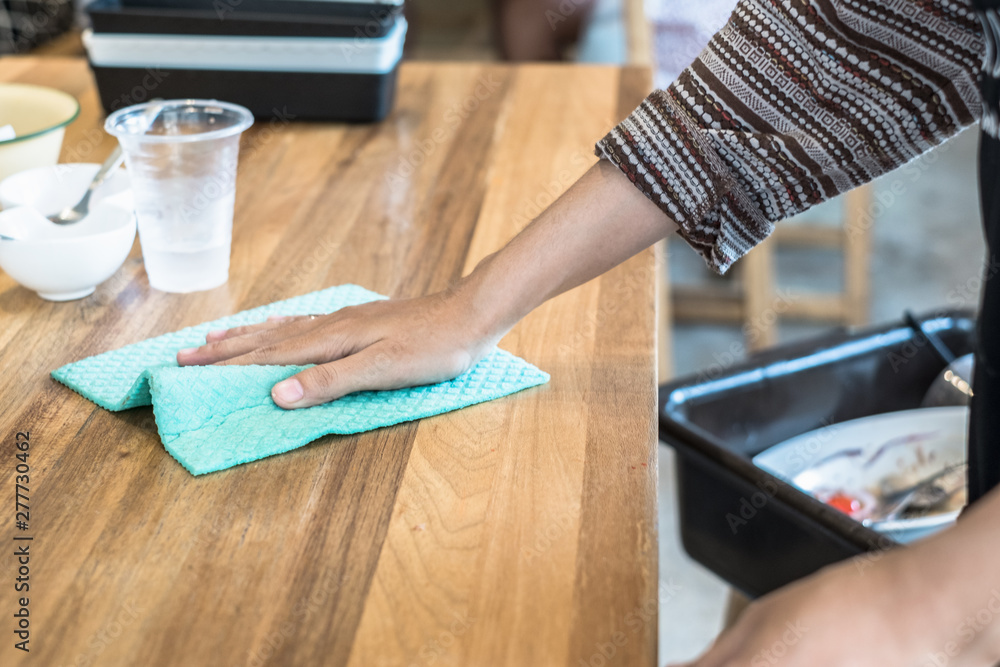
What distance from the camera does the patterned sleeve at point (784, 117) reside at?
0.67 metres

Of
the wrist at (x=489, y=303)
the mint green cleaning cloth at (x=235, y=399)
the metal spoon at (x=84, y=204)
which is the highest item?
the wrist at (x=489, y=303)

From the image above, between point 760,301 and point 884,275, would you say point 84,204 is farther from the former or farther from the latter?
point 884,275

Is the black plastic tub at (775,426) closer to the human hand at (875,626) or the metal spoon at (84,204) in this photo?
the human hand at (875,626)

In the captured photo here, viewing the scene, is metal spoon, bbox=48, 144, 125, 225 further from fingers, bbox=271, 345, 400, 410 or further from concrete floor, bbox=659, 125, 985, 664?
concrete floor, bbox=659, 125, 985, 664

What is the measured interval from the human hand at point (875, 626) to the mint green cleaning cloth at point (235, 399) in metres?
0.31

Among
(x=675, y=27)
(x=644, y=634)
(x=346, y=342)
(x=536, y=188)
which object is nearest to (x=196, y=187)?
(x=346, y=342)

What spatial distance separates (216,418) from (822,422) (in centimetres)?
71

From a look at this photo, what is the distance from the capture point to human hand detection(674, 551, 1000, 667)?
0.42 metres

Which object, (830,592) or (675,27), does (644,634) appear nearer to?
(830,592)

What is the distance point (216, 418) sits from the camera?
0.66 m

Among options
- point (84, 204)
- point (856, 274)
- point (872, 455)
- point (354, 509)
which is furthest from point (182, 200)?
point (856, 274)

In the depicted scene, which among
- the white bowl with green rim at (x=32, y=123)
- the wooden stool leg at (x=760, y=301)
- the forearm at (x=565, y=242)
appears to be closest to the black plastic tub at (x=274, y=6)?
the white bowl with green rim at (x=32, y=123)

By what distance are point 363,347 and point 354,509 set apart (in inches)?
6.5

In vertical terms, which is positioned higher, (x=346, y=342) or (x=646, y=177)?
(x=646, y=177)
